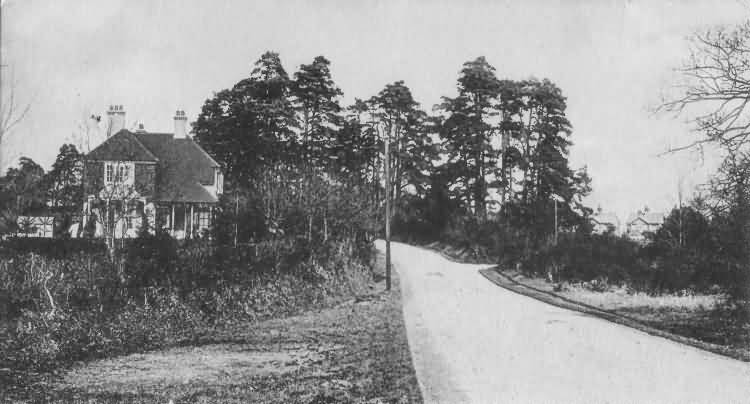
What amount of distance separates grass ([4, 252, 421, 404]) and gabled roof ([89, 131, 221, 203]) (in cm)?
2279

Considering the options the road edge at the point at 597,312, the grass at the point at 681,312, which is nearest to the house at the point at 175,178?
the road edge at the point at 597,312

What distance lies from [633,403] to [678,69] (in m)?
7.46

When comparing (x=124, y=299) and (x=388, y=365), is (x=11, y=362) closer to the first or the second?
(x=124, y=299)

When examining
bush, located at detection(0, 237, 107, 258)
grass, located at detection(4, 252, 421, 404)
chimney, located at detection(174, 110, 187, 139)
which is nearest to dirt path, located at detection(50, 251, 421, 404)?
grass, located at detection(4, 252, 421, 404)

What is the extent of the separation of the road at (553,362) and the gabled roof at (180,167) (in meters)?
22.0

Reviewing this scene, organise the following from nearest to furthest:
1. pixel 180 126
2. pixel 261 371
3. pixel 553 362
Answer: pixel 261 371 < pixel 553 362 < pixel 180 126

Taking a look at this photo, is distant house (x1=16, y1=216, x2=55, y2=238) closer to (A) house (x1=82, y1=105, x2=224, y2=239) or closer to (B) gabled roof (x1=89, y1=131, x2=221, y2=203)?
(A) house (x1=82, y1=105, x2=224, y2=239)

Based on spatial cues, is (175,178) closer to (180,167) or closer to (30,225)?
(180,167)

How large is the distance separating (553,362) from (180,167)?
3159 centimetres

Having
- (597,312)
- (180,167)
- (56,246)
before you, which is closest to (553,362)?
(597,312)

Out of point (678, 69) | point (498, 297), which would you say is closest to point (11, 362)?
point (678, 69)

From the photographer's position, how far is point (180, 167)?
1433 inches

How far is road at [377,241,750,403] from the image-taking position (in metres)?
7.07

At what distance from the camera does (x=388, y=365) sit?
27.8ft
